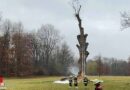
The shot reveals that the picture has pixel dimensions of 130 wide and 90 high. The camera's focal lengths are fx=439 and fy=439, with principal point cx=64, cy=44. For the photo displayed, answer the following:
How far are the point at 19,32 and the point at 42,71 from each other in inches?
491

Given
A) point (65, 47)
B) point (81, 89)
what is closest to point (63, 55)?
point (65, 47)

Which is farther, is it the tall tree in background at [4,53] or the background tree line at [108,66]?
the background tree line at [108,66]

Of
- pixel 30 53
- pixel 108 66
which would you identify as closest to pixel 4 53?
pixel 30 53

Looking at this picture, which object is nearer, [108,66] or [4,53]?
[4,53]

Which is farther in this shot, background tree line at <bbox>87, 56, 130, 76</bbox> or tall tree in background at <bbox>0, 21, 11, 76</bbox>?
background tree line at <bbox>87, 56, 130, 76</bbox>

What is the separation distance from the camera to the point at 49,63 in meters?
118

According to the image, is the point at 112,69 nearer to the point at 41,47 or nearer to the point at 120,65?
the point at 120,65

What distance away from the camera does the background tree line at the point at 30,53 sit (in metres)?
109

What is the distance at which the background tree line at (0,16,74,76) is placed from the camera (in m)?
109

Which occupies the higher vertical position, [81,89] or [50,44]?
[50,44]

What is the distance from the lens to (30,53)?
11475cm

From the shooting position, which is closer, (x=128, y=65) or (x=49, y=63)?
(x=49, y=63)

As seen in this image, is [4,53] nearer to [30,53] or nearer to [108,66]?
[30,53]

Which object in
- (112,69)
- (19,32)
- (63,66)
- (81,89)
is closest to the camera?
(81,89)
